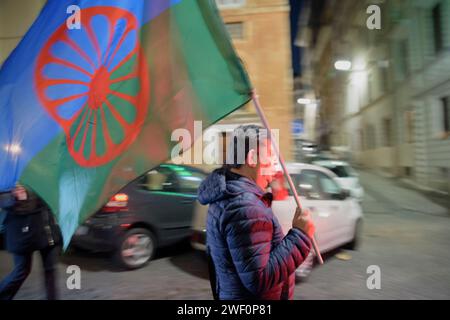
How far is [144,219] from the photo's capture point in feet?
19.8

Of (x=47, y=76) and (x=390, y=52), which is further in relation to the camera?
(x=390, y=52)

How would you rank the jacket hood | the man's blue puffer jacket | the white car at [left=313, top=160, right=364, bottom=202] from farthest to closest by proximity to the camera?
the white car at [left=313, top=160, right=364, bottom=202]
the jacket hood
the man's blue puffer jacket

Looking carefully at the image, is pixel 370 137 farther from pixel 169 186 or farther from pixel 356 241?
pixel 169 186

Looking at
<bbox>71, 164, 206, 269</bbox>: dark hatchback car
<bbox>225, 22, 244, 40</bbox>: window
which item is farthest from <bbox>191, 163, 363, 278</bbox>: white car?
<bbox>225, 22, 244, 40</bbox>: window

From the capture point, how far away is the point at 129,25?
7.38 ft

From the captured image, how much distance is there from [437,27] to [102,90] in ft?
53.0

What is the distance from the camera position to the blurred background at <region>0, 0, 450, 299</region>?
5.36 meters

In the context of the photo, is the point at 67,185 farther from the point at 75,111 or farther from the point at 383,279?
the point at 383,279

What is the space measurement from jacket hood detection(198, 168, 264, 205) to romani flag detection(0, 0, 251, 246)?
386 millimetres

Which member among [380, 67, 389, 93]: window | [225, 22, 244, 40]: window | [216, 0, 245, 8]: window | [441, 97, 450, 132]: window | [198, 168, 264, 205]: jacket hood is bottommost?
[198, 168, 264, 205]: jacket hood

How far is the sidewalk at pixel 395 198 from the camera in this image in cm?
1118

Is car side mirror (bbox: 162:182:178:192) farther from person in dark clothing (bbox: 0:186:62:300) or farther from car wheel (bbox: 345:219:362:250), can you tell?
car wheel (bbox: 345:219:362:250)
